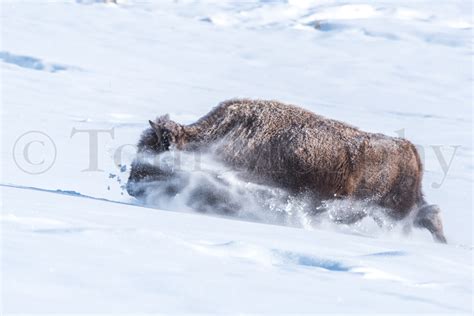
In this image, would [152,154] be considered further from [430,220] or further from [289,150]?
[430,220]

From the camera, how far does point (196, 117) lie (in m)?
12.7

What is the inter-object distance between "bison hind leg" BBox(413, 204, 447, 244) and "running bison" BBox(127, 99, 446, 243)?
27 centimetres

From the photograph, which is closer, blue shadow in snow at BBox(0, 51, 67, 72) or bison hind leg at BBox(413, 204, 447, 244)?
bison hind leg at BBox(413, 204, 447, 244)

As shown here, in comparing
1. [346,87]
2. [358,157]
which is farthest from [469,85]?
[358,157]

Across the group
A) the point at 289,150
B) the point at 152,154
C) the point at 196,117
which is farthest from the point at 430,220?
the point at 196,117

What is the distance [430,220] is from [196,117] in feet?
21.0

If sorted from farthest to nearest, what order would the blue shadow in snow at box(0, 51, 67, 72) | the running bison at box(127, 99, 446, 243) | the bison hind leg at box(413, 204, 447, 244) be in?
the blue shadow in snow at box(0, 51, 67, 72) < the bison hind leg at box(413, 204, 447, 244) < the running bison at box(127, 99, 446, 243)

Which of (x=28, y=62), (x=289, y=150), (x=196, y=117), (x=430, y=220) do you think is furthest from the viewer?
(x=28, y=62)

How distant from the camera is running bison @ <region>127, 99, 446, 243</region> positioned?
634 cm

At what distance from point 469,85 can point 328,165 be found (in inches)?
407

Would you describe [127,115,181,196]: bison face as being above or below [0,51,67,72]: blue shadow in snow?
below

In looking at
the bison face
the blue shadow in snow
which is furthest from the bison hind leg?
the blue shadow in snow

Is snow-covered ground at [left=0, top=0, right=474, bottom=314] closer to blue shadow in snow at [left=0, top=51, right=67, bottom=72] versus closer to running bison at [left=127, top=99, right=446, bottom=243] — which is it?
blue shadow in snow at [left=0, top=51, right=67, bottom=72]

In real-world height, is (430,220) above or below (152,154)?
below
